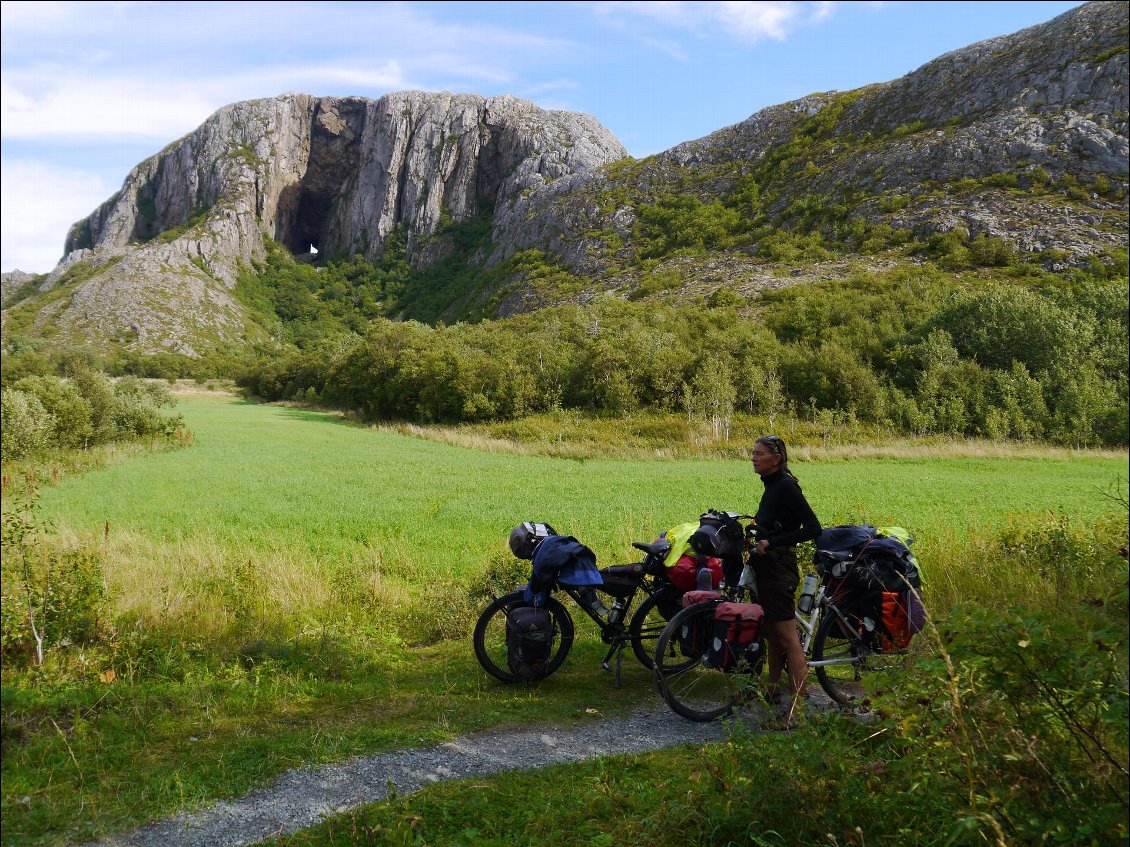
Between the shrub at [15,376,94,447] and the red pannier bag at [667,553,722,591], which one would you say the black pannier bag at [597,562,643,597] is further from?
the shrub at [15,376,94,447]

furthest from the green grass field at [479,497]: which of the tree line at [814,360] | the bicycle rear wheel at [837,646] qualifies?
the tree line at [814,360]

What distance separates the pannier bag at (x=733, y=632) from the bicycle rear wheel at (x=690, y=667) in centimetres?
11

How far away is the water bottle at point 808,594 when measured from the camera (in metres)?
6.08

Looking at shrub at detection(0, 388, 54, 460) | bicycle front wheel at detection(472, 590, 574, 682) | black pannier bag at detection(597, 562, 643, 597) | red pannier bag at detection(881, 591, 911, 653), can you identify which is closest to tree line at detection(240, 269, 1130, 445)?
red pannier bag at detection(881, 591, 911, 653)

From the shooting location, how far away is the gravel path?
173 inches

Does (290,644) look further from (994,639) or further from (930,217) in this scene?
(930,217)

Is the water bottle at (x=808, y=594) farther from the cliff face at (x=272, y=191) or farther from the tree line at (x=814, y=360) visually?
the cliff face at (x=272, y=191)

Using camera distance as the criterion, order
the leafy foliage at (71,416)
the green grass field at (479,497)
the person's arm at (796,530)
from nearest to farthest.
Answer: the person's arm at (796,530), the green grass field at (479,497), the leafy foliage at (71,416)

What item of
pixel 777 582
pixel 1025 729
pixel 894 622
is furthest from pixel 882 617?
pixel 1025 729

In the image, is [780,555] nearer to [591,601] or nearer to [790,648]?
[790,648]

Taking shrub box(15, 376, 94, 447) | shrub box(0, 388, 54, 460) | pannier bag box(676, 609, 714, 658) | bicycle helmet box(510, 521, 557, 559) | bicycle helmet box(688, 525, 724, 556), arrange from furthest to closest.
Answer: shrub box(15, 376, 94, 447) < shrub box(0, 388, 54, 460) < bicycle helmet box(510, 521, 557, 559) < bicycle helmet box(688, 525, 724, 556) < pannier bag box(676, 609, 714, 658)

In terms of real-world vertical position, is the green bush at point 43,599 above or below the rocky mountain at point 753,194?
below

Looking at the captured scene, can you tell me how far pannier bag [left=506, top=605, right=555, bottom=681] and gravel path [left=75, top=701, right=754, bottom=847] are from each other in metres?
0.90

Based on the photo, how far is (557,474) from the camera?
26.3 metres
